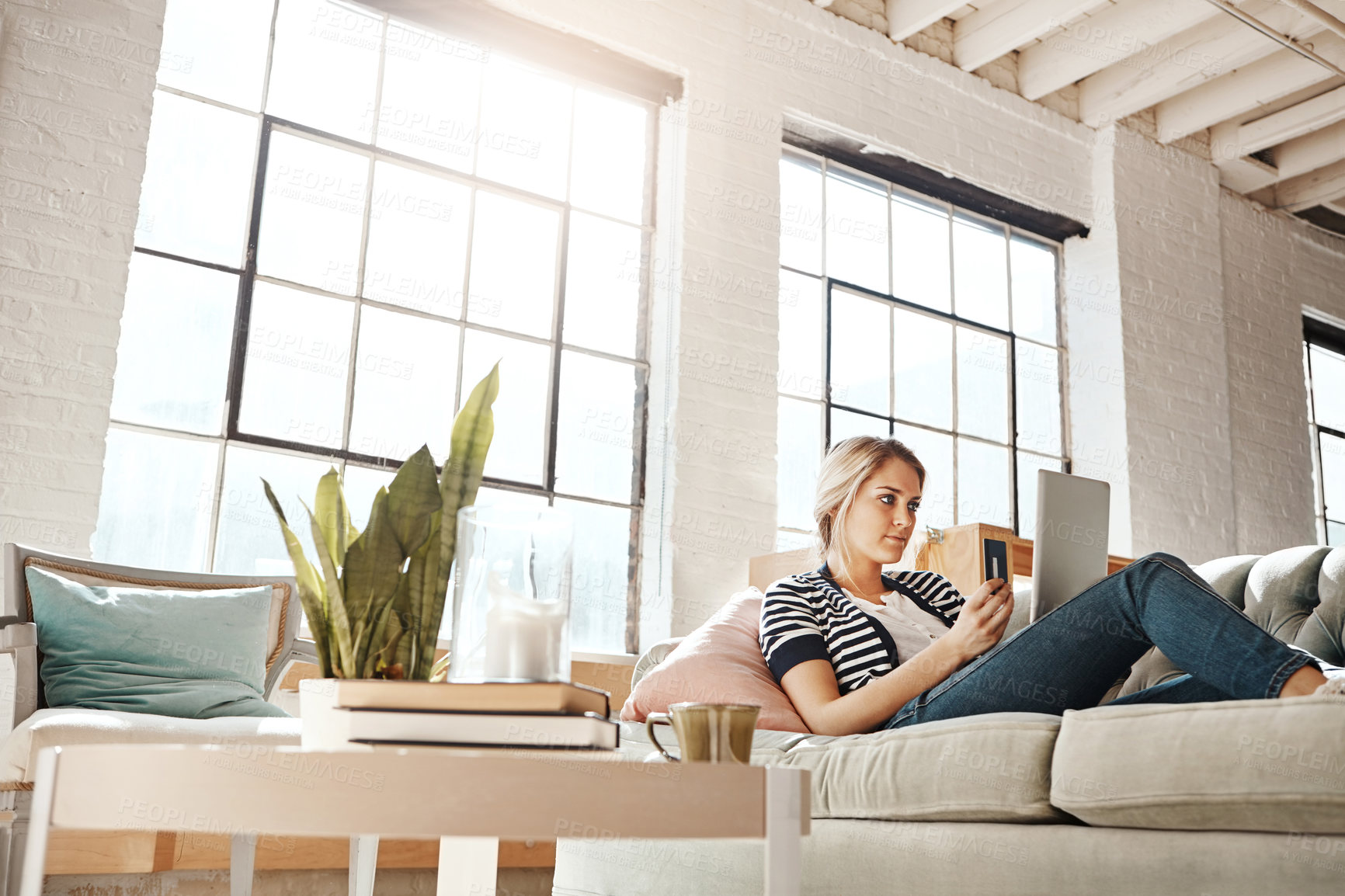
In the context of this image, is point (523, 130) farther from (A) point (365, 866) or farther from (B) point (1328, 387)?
(B) point (1328, 387)

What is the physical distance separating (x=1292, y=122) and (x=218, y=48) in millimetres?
4506

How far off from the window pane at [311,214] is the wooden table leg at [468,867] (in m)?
2.34

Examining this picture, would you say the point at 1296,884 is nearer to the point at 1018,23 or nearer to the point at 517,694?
the point at 517,694

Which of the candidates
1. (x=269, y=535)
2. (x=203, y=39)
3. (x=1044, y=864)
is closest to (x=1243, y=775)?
(x=1044, y=864)

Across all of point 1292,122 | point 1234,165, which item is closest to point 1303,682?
point 1292,122

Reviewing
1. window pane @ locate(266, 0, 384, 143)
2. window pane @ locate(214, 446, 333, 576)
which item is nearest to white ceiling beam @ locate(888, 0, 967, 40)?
window pane @ locate(266, 0, 384, 143)

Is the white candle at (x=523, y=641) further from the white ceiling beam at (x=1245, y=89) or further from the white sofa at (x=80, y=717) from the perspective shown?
the white ceiling beam at (x=1245, y=89)

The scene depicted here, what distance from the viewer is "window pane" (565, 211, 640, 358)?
13.1 feet

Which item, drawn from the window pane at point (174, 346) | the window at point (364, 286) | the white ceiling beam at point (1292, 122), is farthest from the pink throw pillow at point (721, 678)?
the white ceiling beam at point (1292, 122)

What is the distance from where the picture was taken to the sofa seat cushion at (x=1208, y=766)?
1.18 m

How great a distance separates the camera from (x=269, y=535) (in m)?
3.28

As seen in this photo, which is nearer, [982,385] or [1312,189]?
[982,385]

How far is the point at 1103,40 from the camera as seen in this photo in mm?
4723

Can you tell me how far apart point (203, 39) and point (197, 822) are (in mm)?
3158
